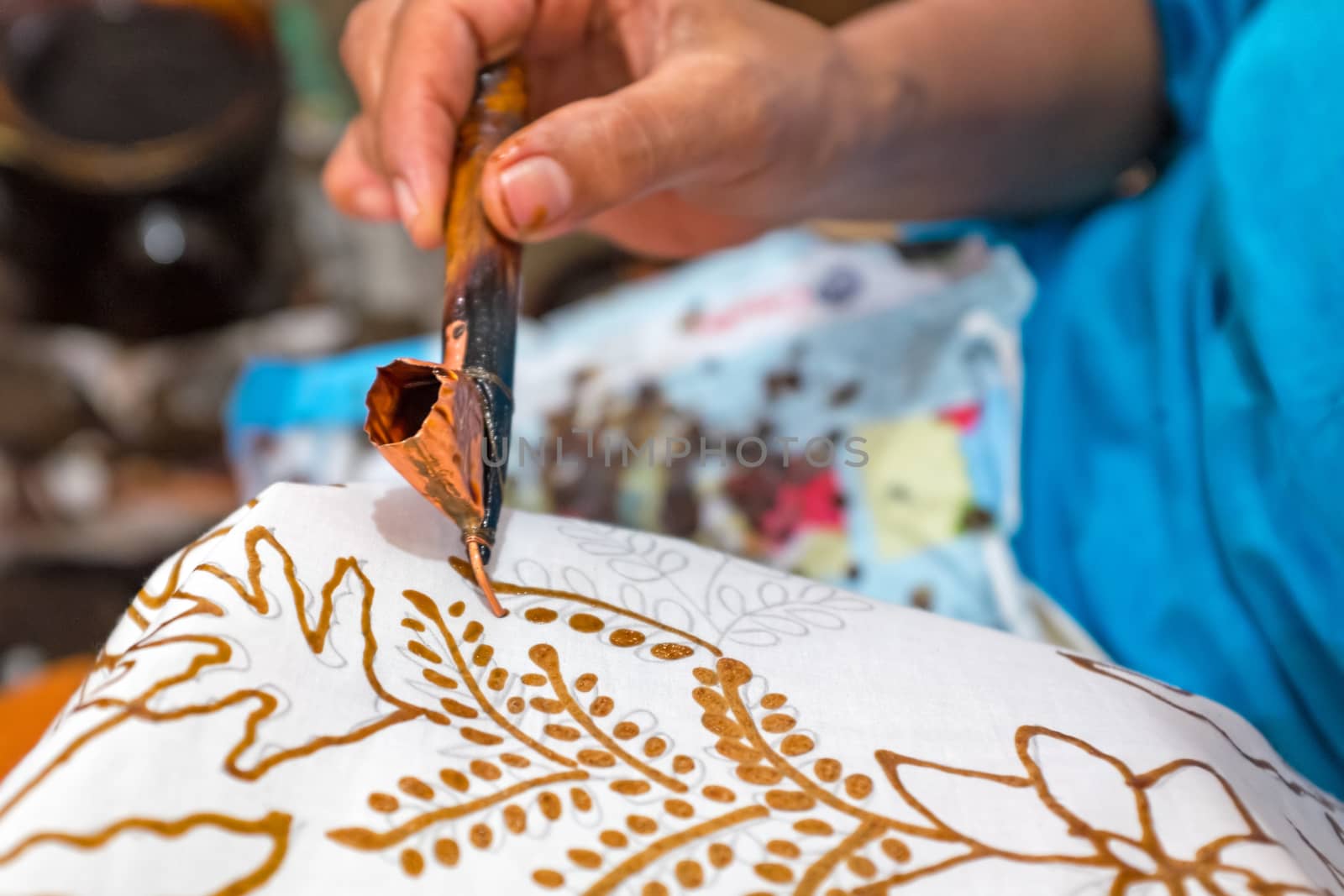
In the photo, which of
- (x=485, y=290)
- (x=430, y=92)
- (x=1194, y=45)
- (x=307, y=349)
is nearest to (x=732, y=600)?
(x=485, y=290)

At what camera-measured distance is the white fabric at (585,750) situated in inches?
9.2

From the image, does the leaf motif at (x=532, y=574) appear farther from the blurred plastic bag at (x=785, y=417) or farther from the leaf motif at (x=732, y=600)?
the blurred plastic bag at (x=785, y=417)

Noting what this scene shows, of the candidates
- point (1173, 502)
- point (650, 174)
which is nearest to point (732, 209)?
point (650, 174)

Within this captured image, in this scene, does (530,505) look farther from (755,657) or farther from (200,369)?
(200,369)

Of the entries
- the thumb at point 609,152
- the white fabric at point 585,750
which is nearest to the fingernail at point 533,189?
the thumb at point 609,152

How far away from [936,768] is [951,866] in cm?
3

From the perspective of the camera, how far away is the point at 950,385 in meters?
0.58

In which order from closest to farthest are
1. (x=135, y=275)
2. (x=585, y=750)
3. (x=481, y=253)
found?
(x=585, y=750)
(x=481, y=253)
(x=135, y=275)

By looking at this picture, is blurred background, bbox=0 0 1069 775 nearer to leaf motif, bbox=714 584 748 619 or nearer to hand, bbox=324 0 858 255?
hand, bbox=324 0 858 255

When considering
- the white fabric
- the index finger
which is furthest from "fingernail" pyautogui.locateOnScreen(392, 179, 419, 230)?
the white fabric

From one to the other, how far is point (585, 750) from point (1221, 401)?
1.12ft

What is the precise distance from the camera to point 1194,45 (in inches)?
22.1

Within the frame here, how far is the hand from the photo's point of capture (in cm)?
39

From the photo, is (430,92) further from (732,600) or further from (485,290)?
(732,600)
